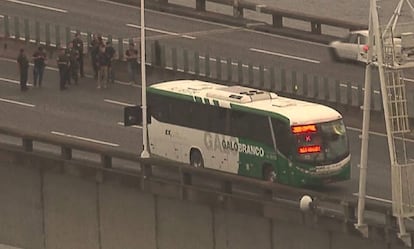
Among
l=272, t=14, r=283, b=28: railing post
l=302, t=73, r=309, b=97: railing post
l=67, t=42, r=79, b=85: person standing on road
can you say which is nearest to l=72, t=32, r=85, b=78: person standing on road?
l=67, t=42, r=79, b=85: person standing on road

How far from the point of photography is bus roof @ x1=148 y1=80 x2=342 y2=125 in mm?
56312

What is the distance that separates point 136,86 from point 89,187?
14527mm

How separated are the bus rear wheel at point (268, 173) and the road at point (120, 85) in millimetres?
1427

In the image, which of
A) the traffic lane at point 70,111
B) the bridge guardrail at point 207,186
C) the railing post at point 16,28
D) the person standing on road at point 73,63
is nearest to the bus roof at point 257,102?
the traffic lane at point 70,111

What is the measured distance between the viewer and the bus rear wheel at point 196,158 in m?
58.0

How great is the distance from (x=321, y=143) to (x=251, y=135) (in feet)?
6.06

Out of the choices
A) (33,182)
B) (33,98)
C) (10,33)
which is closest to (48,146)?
(33,182)

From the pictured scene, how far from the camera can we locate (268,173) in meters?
55.9

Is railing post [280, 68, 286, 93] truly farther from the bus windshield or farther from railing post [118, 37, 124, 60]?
the bus windshield

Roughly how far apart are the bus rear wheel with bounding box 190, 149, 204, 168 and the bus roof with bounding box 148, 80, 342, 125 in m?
1.33

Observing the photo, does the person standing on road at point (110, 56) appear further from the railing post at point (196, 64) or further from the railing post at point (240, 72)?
the railing post at point (240, 72)

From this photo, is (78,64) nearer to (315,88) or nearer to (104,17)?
(315,88)

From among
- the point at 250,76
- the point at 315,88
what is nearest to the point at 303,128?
the point at 315,88

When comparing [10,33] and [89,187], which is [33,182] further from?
[10,33]
